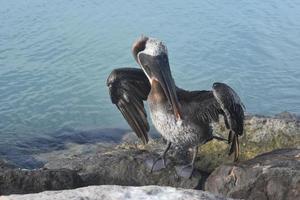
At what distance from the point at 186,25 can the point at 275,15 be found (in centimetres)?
387

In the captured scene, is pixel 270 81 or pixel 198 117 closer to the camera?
pixel 198 117

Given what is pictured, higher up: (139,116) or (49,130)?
(139,116)

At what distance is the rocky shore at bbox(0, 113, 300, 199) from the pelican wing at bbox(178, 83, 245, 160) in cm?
39

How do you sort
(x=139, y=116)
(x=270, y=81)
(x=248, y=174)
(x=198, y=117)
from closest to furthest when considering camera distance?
1. (x=248, y=174)
2. (x=198, y=117)
3. (x=139, y=116)
4. (x=270, y=81)

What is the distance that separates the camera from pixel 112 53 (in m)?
18.9

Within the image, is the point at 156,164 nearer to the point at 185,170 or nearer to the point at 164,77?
the point at 185,170

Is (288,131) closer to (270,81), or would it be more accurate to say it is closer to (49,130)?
(49,130)

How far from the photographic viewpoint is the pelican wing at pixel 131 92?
7.40 metres

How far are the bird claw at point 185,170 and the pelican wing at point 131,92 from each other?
44.3 inches

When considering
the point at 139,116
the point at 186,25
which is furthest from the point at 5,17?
the point at 139,116

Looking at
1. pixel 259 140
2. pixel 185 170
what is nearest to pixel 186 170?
pixel 185 170

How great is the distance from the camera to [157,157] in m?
7.14

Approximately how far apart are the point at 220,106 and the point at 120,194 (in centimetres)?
302

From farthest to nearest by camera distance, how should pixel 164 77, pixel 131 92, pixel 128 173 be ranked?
pixel 131 92, pixel 128 173, pixel 164 77
